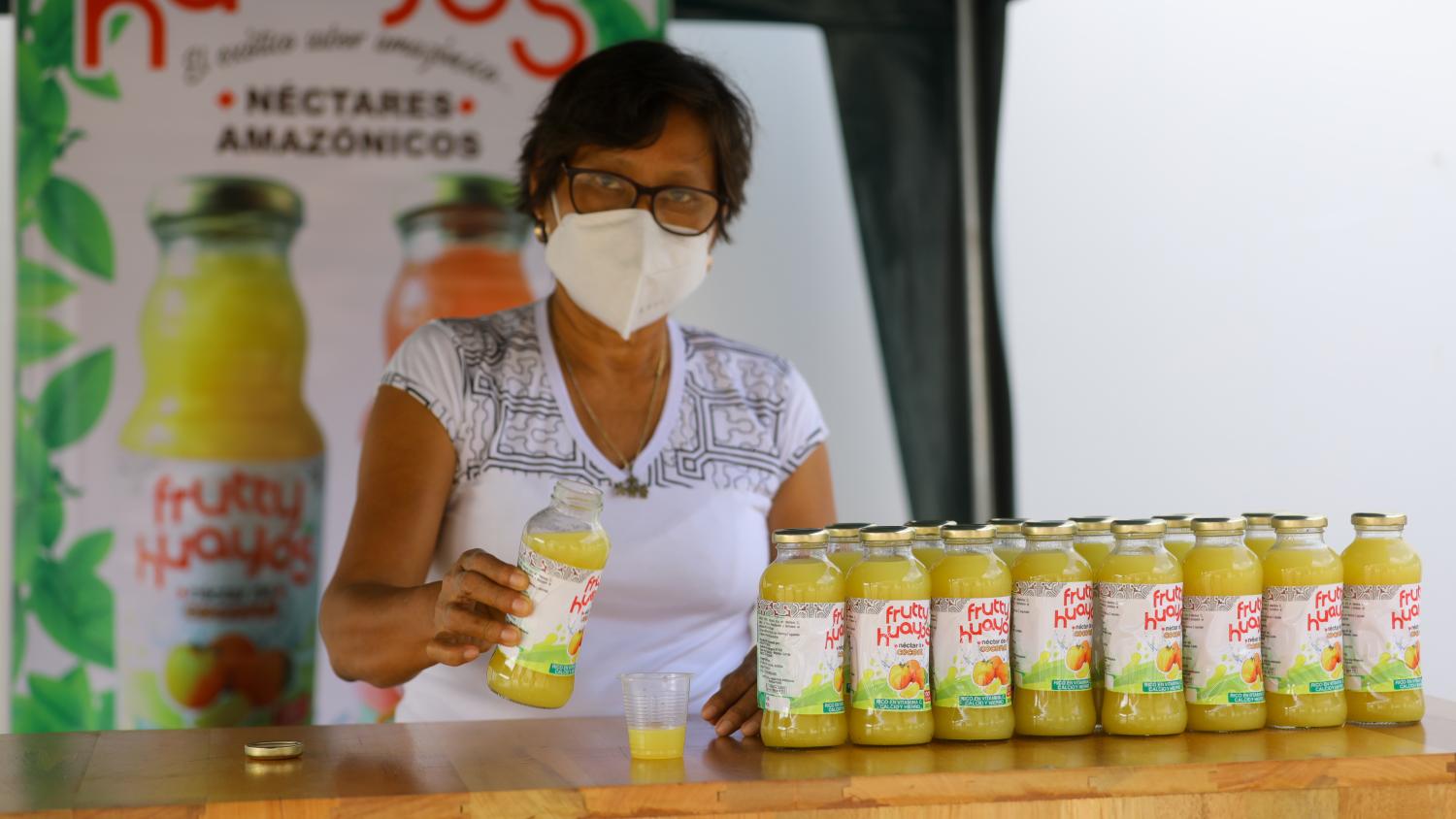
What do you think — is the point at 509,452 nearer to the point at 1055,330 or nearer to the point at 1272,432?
the point at 1272,432

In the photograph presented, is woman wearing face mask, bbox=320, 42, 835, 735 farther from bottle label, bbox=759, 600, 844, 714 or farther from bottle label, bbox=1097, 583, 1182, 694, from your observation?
bottle label, bbox=1097, 583, 1182, 694

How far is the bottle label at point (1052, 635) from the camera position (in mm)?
1539

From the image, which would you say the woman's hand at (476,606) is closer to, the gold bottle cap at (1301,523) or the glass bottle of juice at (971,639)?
the glass bottle of juice at (971,639)

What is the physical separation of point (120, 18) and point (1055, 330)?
226 cm

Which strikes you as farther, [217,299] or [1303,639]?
[217,299]

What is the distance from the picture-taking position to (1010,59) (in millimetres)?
3461

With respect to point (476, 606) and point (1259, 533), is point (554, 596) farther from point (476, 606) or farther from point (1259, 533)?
point (1259, 533)

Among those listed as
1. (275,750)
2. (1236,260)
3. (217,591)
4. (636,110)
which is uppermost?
(636,110)

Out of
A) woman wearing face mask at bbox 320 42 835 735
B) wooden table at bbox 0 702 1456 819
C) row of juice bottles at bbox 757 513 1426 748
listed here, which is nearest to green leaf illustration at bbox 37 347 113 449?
woman wearing face mask at bbox 320 42 835 735

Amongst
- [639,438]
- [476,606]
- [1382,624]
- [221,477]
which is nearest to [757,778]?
[476,606]

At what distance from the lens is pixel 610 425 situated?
2.26 metres

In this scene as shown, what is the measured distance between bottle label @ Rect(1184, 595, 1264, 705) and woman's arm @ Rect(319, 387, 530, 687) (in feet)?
2.58

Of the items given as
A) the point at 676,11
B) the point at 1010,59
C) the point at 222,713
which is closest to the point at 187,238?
the point at 222,713

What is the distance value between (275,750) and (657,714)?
42 cm
